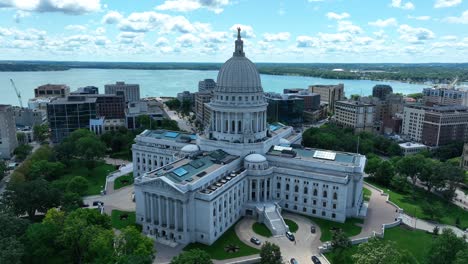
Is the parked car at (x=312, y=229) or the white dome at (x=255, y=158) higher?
the white dome at (x=255, y=158)

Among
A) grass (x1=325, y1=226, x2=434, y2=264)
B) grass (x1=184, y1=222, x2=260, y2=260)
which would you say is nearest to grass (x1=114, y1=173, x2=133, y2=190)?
grass (x1=184, y1=222, x2=260, y2=260)

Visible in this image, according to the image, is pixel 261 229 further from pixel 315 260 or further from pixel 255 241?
pixel 315 260

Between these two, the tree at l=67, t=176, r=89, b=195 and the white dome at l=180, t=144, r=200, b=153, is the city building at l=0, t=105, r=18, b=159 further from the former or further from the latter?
the white dome at l=180, t=144, r=200, b=153

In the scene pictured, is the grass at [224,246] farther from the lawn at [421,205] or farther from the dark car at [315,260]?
the lawn at [421,205]

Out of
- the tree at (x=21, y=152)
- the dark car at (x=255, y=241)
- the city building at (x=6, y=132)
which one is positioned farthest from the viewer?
the city building at (x=6, y=132)

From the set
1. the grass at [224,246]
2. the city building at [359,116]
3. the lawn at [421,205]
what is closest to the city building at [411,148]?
the city building at [359,116]

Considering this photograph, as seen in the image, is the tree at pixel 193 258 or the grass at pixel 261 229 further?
the grass at pixel 261 229
